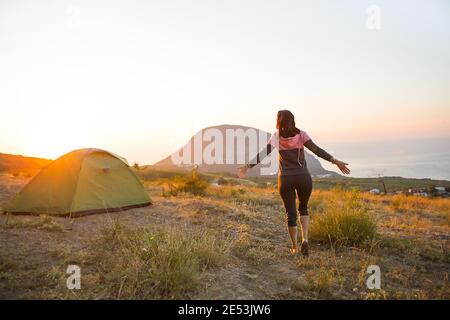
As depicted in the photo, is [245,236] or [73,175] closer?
[245,236]

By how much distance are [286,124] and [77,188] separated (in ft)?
18.0

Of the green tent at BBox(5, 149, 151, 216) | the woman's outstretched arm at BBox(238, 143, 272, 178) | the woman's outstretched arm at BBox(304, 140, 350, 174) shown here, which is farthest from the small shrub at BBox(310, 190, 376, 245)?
the green tent at BBox(5, 149, 151, 216)

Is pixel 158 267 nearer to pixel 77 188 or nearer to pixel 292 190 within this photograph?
pixel 292 190

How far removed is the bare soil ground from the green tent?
51 cm

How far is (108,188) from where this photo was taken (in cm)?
905

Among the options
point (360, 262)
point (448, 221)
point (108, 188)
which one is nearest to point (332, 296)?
point (360, 262)

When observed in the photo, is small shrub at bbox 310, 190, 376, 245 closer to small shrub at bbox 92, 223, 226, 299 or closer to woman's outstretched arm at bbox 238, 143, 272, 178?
woman's outstretched arm at bbox 238, 143, 272, 178

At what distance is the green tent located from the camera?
8164 mm

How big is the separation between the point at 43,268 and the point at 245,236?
132 inches

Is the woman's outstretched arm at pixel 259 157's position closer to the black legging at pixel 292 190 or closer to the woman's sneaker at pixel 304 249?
the black legging at pixel 292 190

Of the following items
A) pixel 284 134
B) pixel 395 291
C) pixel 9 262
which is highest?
pixel 284 134
